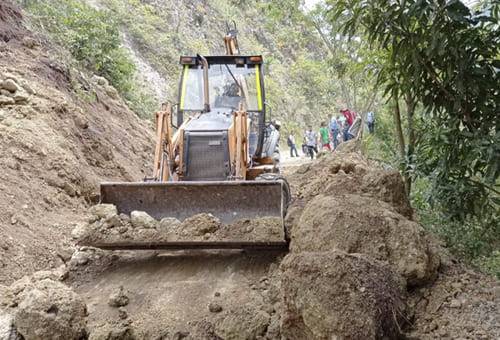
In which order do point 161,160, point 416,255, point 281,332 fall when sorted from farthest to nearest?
point 161,160, point 416,255, point 281,332

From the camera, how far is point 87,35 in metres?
11.6

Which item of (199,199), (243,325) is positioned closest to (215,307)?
(243,325)

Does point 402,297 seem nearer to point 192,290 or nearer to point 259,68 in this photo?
point 192,290

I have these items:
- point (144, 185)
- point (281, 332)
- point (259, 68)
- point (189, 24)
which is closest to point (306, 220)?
point (281, 332)

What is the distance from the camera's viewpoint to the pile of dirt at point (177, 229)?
4703 millimetres

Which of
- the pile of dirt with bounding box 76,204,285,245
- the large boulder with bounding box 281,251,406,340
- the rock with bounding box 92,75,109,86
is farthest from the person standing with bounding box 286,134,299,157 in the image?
the large boulder with bounding box 281,251,406,340

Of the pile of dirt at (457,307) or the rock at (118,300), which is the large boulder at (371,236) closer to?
the pile of dirt at (457,307)

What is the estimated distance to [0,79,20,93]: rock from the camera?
24.2 feet

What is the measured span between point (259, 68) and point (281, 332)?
4.90 metres

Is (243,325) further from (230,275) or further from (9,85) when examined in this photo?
(9,85)

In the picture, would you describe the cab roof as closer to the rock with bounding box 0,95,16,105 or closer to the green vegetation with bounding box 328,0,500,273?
the rock with bounding box 0,95,16,105

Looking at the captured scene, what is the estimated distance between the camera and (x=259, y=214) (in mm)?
5203

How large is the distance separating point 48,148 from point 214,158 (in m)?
2.55

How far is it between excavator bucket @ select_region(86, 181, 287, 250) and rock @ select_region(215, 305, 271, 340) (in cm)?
161
